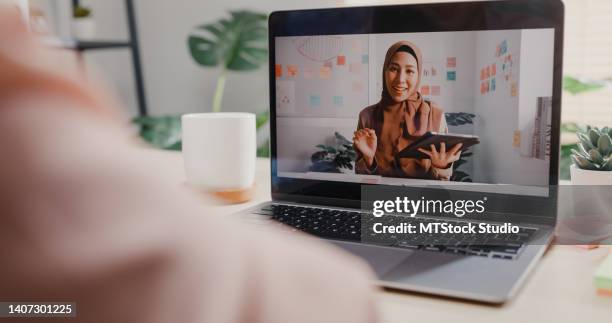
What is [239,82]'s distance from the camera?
2.71m

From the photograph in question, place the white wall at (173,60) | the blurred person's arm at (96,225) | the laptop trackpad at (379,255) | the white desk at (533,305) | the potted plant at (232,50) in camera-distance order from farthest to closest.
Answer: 1. the white wall at (173,60)
2. the potted plant at (232,50)
3. the laptop trackpad at (379,255)
4. the white desk at (533,305)
5. the blurred person's arm at (96,225)

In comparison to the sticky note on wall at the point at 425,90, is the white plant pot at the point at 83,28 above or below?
above

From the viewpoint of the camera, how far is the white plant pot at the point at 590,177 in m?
0.75

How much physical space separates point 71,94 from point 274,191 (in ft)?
2.55

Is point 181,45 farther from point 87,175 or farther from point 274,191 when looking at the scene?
point 87,175

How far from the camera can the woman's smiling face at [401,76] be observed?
781 mm

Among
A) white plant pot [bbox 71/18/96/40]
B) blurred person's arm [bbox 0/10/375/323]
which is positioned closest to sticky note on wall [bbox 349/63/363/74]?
blurred person's arm [bbox 0/10/375/323]

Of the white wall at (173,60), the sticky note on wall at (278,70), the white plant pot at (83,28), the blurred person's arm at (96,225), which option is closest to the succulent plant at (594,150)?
the sticky note on wall at (278,70)

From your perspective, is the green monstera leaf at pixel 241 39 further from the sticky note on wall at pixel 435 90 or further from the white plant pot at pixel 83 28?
the sticky note on wall at pixel 435 90

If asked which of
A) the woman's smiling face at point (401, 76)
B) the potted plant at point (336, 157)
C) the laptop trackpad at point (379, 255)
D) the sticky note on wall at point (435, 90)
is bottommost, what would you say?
the laptop trackpad at point (379, 255)

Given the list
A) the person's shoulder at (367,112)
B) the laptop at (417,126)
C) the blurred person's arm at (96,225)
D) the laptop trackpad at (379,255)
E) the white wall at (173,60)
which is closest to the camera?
the blurred person's arm at (96,225)

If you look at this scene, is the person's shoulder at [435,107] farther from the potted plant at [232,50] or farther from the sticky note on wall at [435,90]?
the potted plant at [232,50]

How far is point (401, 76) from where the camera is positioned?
2.58 feet

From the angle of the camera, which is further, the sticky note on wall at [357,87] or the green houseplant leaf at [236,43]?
the green houseplant leaf at [236,43]
